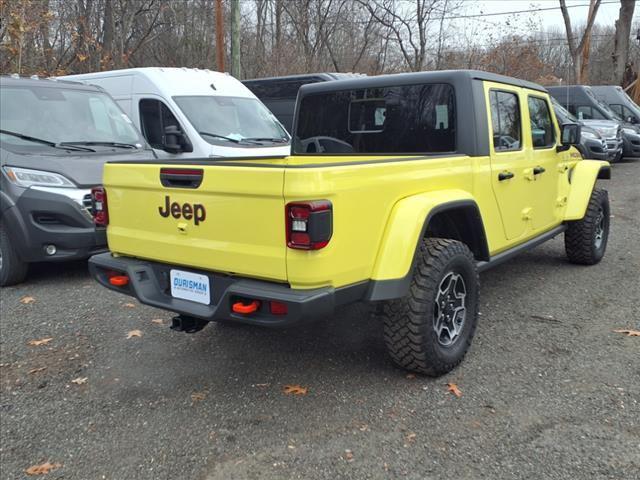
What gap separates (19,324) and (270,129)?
496 cm

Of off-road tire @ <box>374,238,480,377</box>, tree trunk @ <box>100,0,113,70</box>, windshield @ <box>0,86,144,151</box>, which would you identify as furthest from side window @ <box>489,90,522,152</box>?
tree trunk @ <box>100,0,113,70</box>

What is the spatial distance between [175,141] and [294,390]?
502 centimetres

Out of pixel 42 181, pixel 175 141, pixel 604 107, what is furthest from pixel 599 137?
pixel 42 181

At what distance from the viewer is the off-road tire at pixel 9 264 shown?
18.8 ft

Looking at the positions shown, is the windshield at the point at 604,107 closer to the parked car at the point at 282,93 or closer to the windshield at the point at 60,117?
the parked car at the point at 282,93

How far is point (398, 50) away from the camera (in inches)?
1071

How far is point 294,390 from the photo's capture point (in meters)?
3.59

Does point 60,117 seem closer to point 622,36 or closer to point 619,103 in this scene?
point 619,103

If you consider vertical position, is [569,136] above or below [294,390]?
above

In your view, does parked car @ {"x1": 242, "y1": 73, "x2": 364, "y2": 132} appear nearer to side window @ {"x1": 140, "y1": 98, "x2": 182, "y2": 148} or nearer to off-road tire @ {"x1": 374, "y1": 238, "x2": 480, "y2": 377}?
side window @ {"x1": 140, "y1": 98, "x2": 182, "y2": 148}

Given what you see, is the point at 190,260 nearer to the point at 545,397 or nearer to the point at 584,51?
the point at 545,397

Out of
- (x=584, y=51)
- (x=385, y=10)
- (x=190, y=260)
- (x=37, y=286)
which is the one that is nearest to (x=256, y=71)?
(x=385, y=10)

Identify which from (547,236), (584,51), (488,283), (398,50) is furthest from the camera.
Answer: (398,50)

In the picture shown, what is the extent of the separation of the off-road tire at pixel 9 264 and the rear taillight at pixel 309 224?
406cm
